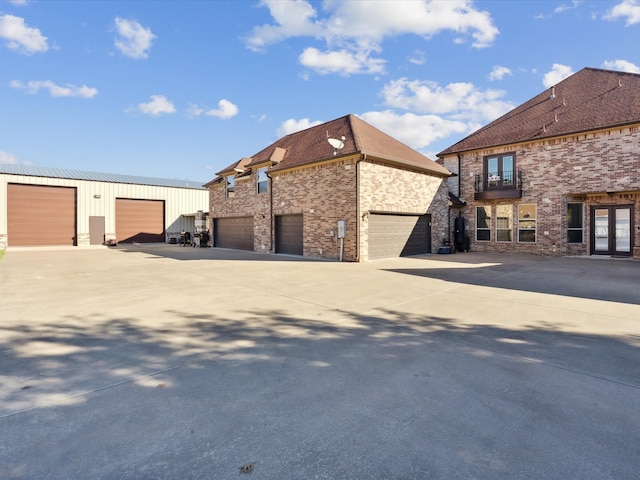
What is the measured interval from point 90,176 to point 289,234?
736 inches

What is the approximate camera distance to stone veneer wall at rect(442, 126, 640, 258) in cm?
1453

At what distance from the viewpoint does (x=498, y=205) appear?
59.7 feet

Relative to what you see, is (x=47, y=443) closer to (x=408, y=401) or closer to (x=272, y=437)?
(x=272, y=437)

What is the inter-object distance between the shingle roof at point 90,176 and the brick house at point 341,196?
11.9 m

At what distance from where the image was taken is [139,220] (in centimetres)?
2767

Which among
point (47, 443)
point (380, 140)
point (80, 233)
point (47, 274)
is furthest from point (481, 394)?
point (80, 233)

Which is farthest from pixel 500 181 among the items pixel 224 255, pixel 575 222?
A: pixel 224 255

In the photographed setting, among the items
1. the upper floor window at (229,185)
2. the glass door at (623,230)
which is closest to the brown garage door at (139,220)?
the upper floor window at (229,185)

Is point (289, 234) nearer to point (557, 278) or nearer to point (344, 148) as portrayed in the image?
point (344, 148)

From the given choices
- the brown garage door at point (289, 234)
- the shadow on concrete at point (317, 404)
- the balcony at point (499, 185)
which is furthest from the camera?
the balcony at point (499, 185)

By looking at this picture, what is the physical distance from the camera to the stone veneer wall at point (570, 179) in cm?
1453

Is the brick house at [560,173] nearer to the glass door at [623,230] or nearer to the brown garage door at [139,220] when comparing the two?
the glass door at [623,230]

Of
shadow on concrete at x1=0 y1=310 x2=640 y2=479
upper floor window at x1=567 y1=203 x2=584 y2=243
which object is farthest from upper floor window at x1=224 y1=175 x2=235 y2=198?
upper floor window at x1=567 y1=203 x2=584 y2=243

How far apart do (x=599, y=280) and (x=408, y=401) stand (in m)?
8.96
